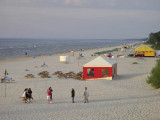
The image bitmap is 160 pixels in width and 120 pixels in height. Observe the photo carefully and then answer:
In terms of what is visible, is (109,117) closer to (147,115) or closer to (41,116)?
(147,115)

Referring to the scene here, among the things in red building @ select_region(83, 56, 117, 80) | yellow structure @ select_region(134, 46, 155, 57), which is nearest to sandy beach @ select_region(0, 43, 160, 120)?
red building @ select_region(83, 56, 117, 80)

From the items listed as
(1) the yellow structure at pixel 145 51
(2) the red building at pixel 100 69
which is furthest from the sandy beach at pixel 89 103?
(1) the yellow structure at pixel 145 51

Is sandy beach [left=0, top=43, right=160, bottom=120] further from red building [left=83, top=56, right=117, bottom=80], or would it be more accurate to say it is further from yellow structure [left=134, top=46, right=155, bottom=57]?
yellow structure [left=134, top=46, right=155, bottom=57]

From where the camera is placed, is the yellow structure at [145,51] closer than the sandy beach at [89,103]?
No

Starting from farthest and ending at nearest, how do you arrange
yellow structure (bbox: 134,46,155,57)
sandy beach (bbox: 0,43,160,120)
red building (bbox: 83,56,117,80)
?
yellow structure (bbox: 134,46,155,57) < red building (bbox: 83,56,117,80) < sandy beach (bbox: 0,43,160,120)

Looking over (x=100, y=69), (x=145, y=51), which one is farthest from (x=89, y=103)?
(x=145, y=51)

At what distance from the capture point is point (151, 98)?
46.5 ft

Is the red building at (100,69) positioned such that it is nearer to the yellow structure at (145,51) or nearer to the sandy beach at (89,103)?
the sandy beach at (89,103)

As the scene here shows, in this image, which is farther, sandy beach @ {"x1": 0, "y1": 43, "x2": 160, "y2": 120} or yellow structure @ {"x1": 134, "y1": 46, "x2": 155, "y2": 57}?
yellow structure @ {"x1": 134, "y1": 46, "x2": 155, "y2": 57}

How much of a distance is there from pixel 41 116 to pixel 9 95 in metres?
5.36

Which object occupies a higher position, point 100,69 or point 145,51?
point 145,51

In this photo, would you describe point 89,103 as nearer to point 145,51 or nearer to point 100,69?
point 100,69

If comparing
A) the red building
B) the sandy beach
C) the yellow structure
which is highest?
the yellow structure

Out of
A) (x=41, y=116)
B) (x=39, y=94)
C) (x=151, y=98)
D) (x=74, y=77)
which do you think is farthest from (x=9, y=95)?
(x=151, y=98)
